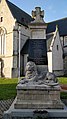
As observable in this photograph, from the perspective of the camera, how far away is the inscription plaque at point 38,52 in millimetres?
11977

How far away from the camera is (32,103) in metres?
7.51

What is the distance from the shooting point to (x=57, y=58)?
1604 inches

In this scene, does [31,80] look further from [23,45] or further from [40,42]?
[23,45]

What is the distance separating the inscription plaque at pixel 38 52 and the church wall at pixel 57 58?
2616 centimetres

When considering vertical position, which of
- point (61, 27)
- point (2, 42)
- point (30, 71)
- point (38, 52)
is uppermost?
point (61, 27)

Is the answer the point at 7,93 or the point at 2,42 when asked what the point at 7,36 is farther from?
the point at 7,93

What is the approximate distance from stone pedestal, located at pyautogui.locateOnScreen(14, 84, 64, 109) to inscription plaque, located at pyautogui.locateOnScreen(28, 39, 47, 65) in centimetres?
445

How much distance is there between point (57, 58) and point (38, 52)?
28.9m

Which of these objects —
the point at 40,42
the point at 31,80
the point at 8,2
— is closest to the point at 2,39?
the point at 8,2

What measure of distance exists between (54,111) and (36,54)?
553 centimetres

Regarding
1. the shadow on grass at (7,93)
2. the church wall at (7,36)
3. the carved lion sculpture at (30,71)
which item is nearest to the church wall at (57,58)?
the church wall at (7,36)

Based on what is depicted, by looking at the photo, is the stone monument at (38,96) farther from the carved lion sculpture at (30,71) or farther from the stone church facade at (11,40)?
the stone church facade at (11,40)

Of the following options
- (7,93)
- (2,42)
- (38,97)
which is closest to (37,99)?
(38,97)

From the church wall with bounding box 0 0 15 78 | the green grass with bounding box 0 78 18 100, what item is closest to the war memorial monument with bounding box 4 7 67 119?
the green grass with bounding box 0 78 18 100
